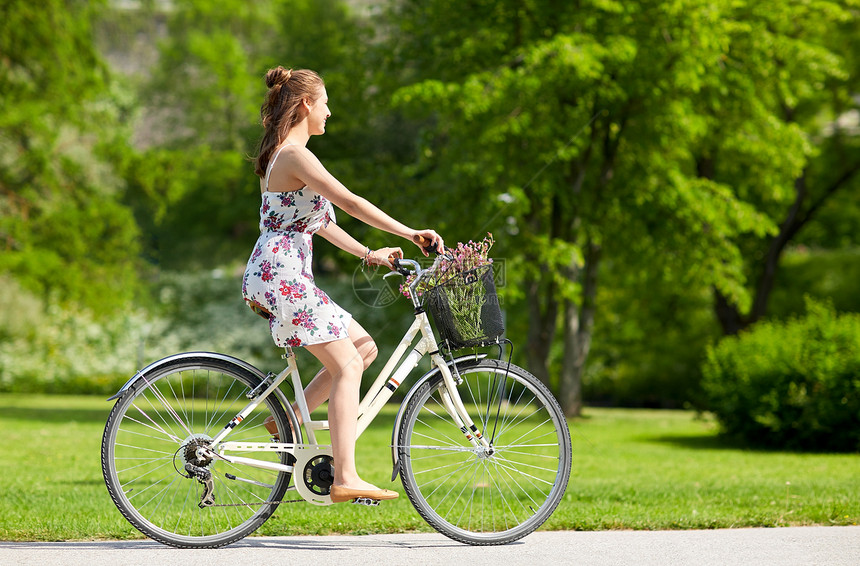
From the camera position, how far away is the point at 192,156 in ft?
111

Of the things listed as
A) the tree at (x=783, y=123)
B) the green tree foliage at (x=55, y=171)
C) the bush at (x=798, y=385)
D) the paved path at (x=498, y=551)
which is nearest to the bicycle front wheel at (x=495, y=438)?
the paved path at (x=498, y=551)

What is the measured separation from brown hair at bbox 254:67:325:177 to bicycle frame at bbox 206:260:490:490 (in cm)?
75

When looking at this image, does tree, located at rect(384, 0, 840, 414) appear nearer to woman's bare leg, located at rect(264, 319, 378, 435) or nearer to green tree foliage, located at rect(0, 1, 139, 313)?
green tree foliage, located at rect(0, 1, 139, 313)

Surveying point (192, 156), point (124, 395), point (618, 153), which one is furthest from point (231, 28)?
point (124, 395)

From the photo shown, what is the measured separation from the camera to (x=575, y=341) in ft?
57.3

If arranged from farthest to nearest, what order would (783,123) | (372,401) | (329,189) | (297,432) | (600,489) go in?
1. (783,123)
2. (600,489)
3. (372,401)
4. (297,432)
5. (329,189)

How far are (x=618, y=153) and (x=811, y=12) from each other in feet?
13.6

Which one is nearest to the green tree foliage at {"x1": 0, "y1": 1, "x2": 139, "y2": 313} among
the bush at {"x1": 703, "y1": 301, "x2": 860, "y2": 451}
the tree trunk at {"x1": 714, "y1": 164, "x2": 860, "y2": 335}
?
the bush at {"x1": 703, "y1": 301, "x2": 860, "y2": 451}

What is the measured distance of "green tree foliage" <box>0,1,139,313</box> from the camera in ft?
59.8

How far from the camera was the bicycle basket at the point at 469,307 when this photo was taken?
4051 millimetres

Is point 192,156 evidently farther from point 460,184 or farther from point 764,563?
point 764,563

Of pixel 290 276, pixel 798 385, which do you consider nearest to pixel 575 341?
pixel 798 385

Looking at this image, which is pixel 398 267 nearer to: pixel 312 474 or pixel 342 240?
pixel 342 240

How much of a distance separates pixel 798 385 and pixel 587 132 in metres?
5.08
